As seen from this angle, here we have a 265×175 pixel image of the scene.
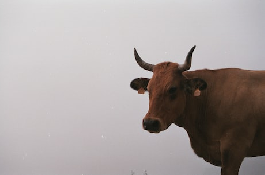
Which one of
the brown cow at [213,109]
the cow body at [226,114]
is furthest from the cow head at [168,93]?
the cow body at [226,114]

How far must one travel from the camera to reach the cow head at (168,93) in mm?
4281

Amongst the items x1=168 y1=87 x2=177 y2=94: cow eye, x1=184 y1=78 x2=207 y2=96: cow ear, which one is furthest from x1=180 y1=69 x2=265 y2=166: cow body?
x1=168 y1=87 x2=177 y2=94: cow eye

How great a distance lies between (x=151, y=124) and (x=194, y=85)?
0.76 metres

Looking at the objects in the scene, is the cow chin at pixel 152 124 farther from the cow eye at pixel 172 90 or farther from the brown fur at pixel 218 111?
the cow eye at pixel 172 90

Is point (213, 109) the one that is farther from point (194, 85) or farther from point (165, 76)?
point (165, 76)

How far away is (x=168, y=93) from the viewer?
4410 millimetres

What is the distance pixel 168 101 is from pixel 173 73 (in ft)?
1.24

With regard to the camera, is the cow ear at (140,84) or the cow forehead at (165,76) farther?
the cow ear at (140,84)

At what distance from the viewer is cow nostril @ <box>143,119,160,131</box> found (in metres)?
4.19

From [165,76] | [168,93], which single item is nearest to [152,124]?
[168,93]

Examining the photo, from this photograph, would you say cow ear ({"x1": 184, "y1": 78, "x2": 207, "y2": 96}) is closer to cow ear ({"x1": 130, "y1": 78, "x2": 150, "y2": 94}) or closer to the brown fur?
the brown fur

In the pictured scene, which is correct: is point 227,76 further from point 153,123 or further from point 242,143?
point 153,123

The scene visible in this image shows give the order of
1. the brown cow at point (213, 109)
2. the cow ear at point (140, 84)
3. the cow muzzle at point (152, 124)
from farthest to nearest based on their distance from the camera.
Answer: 1. the cow ear at point (140, 84)
2. the brown cow at point (213, 109)
3. the cow muzzle at point (152, 124)

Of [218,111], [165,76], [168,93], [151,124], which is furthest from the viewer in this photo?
[218,111]
